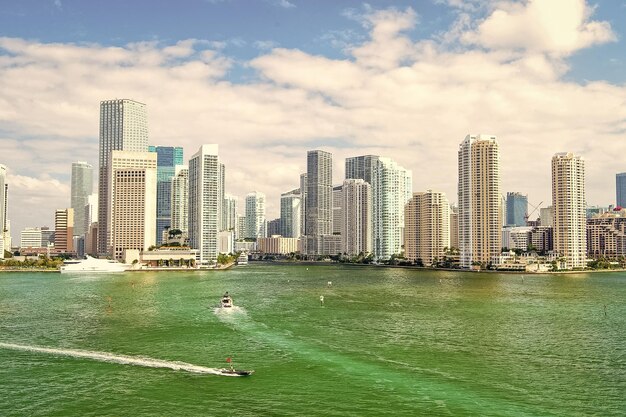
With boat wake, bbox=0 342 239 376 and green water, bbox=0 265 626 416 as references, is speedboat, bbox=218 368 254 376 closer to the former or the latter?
boat wake, bbox=0 342 239 376

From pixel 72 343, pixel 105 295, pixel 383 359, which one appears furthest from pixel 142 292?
pixel 383 359

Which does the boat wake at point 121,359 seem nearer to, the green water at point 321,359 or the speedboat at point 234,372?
the speedboat at point 234,372

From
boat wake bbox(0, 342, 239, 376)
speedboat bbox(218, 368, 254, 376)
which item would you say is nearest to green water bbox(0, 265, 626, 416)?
boat wake bbox(0, 342, 239, 376)

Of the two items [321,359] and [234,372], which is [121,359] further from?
[321,359]

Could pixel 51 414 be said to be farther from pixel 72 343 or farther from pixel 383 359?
pixel 383 359

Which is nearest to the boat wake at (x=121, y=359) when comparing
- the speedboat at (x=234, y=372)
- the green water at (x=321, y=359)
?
the speedboat at (x=234, y=372)
